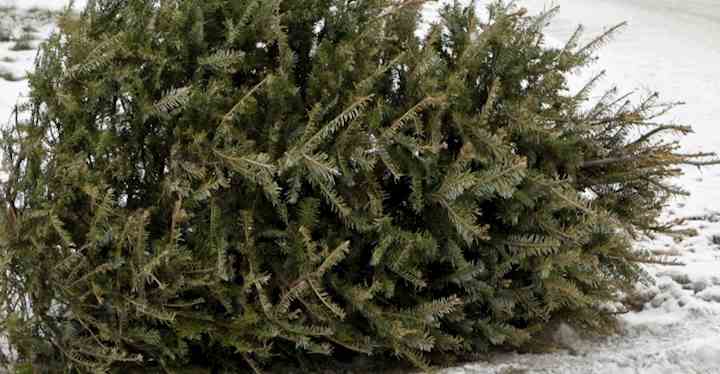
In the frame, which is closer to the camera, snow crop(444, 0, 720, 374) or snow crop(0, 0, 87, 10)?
snow crop(444, 0, 720, 374)

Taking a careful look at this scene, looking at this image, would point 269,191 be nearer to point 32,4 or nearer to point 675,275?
point 675,275

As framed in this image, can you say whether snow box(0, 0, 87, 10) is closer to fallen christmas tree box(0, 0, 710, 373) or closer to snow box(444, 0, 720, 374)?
snow box(444, 0, 720, 374)

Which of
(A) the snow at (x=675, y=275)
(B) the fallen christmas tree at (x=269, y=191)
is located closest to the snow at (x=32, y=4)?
(A) the snow at (x=675, y=275)

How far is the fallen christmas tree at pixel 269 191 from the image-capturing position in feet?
10.1

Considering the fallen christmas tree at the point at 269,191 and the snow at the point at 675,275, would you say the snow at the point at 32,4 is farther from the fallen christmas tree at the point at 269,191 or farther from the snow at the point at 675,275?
the fallen christmas tree at the point at 269,191

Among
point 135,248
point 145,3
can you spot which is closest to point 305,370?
point 135,248

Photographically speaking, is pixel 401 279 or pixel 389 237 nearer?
pixel 389 237

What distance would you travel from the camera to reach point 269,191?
295cm

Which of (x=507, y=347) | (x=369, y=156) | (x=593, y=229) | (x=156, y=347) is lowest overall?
(x=507, y=347)

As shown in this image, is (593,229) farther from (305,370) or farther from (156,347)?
(156,347)

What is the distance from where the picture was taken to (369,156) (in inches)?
124

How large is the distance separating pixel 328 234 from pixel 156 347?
819 mm

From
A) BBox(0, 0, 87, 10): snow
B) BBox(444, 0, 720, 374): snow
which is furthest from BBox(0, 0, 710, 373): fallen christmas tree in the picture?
BBox(0, 0, 87, 10): snow

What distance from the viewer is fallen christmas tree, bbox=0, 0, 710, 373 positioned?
309 cm
